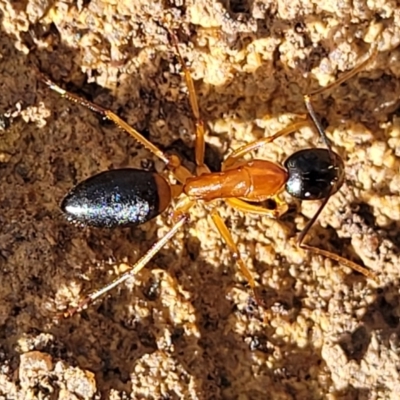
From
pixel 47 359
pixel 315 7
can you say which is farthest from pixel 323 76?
pixel 47 359

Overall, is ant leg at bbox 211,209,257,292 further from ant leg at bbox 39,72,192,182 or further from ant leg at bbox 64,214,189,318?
ant leg at bbox 39,72,192,182

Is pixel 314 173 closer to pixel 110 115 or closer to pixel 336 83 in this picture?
pixel 336 83

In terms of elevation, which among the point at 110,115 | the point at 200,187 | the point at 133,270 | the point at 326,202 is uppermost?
the point at 110,115

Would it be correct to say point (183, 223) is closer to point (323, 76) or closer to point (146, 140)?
point (146, 140)

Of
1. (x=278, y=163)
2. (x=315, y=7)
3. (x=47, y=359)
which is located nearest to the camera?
(x=47, y=359)

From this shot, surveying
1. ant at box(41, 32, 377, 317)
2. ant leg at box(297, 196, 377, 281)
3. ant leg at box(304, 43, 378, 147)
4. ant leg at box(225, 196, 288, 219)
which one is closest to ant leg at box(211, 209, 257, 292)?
ant at box(41, 32, 377, 317)

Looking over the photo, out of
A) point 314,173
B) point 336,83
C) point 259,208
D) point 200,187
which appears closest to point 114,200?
point 200,187
